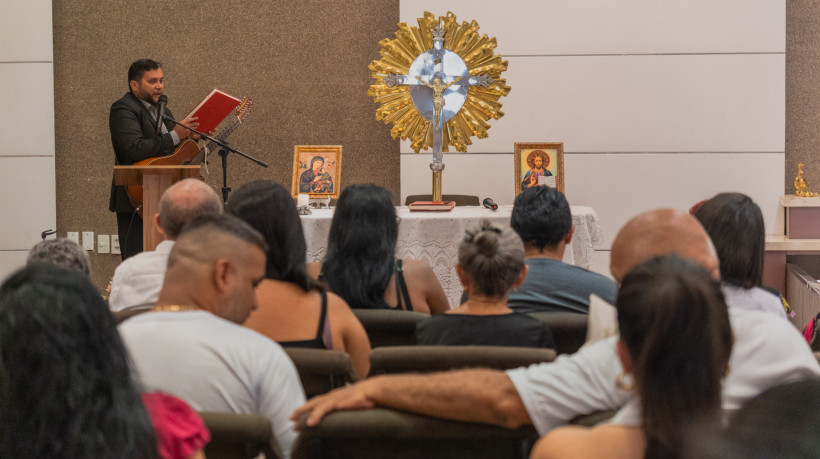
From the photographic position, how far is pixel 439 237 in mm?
4438

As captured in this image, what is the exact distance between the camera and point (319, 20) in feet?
20.6

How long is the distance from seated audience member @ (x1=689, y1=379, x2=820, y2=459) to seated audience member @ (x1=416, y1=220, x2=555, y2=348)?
1350mm

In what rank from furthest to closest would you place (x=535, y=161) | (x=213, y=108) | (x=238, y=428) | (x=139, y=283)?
(x=213, y=108) → (x=535, y=161) → (x=139, y=283) → (x=238, y=428)

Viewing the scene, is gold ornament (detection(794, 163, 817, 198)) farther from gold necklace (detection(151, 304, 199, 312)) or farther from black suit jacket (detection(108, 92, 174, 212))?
gold necklace (detection(151, 304, 199, 312))

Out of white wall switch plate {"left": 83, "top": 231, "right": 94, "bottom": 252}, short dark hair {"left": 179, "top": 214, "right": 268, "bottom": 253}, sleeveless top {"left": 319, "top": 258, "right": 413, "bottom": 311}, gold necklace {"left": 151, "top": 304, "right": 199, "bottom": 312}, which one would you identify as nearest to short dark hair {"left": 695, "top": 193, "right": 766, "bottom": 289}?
sleeveless top {"left": 319, "top": 258, "right": 413, "bottom": 311}

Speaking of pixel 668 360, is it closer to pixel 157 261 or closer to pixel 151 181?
pixel 157 261

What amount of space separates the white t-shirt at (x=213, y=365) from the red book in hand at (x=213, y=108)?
3663mm

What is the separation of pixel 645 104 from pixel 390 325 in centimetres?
406

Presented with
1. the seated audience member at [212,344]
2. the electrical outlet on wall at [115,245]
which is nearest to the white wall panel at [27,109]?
the electrical outlet on wall at [115,245]

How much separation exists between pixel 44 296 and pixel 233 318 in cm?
70

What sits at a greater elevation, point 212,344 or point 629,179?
point 629,179

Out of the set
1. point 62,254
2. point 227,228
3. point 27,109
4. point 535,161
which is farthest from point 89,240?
point 227,228

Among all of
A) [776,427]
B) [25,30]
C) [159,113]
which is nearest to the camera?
[776,427]

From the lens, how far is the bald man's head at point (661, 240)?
6.15 feet
